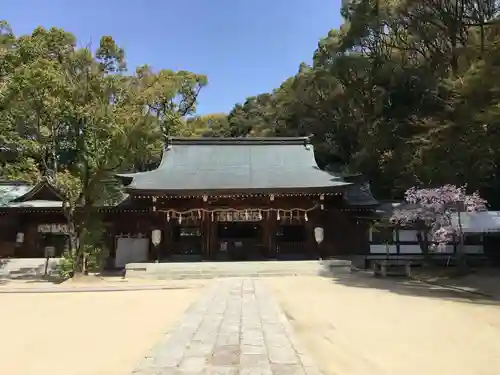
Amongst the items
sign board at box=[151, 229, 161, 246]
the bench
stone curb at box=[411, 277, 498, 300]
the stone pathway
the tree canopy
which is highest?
the tree canopy

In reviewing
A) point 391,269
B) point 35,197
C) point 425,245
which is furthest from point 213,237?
point 35,197

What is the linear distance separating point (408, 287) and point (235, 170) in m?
10.5

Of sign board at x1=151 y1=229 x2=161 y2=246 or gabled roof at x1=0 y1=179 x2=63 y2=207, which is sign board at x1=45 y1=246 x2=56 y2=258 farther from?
sign board at x1=151 y1=229 x2=161 y2=246

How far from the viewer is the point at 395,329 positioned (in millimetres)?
7406

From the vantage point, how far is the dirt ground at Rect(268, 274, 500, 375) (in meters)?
5.45

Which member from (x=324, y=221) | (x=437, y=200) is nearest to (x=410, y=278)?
(x=437, y=200)

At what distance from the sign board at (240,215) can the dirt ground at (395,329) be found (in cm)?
633

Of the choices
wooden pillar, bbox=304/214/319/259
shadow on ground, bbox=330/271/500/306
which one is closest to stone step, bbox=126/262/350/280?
shadow on ground, bbox=330/271/500/306

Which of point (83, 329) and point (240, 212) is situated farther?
point (240, 212)

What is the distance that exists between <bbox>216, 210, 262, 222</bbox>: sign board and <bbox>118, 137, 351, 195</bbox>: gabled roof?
1308 millimetres

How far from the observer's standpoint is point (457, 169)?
1712cm

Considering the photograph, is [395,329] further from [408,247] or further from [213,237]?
[408,247]

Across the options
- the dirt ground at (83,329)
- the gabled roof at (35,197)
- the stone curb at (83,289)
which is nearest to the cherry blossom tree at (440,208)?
→ the dirt ground at (83,329)

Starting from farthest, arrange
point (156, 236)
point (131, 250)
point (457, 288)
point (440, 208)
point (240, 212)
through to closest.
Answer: point (131, 250)
point (240, 212)
point (156, 236)
point (440, 208)
point (457, 288)
